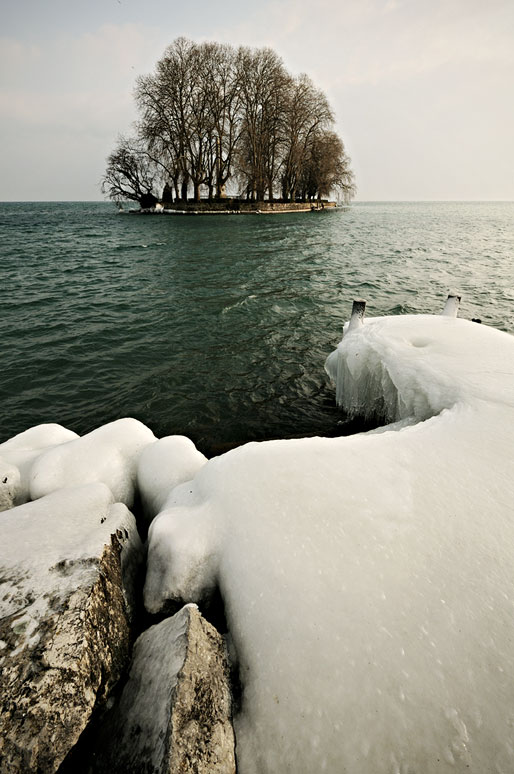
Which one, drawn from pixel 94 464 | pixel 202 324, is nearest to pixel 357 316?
pixel 94 464

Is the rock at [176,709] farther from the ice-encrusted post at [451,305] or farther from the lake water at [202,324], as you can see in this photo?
the ice-encrusted post at [451,305]

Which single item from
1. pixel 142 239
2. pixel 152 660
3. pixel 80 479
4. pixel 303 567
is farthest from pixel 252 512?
pixel 142 239

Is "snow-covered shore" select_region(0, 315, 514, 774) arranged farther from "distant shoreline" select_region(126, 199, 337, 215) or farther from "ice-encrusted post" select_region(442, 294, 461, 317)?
"distant shoreline" select_region(126, 199, 337, 215)

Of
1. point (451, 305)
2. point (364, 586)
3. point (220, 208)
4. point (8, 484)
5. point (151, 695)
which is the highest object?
point (220, 208)

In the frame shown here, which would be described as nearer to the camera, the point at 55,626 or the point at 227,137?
the point at 55,626

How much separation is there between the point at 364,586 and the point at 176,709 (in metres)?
0.89

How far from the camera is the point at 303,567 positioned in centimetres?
162

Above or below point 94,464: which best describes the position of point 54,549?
above

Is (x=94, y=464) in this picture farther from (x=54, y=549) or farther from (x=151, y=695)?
(x=151, y=695)

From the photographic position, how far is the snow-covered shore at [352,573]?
46.9 inches

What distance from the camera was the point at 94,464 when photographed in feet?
8.78

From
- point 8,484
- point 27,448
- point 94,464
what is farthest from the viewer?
point 27,448

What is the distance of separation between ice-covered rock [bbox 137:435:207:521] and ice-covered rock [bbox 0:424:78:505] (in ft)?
2.97

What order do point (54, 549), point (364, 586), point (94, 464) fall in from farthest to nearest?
1. point (94, 464)
2. point (54, 549)
3. point (364, 586)
